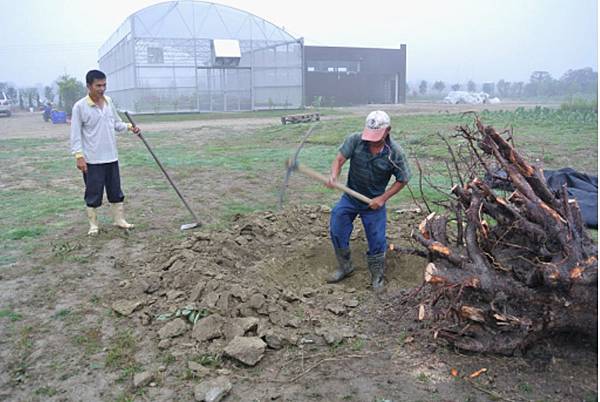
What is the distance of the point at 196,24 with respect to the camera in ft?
89.0

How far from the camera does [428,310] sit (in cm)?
334

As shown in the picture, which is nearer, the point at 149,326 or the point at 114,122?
the point at 149,326

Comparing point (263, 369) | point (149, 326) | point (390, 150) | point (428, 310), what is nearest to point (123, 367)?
point (149, 326)

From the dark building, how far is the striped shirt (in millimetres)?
32851

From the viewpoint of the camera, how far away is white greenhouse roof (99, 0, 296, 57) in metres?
25.9

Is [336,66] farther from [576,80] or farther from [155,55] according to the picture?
[576,80]

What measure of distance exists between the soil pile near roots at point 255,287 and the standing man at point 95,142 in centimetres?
108

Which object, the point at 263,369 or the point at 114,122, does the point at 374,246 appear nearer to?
the point at 263,369

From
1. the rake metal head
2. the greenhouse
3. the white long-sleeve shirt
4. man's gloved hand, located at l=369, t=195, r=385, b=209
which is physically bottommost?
the rake metal head

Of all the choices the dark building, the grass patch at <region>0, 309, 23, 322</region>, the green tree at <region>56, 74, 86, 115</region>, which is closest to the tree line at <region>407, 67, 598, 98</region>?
the dark building

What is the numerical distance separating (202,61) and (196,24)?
191 cm

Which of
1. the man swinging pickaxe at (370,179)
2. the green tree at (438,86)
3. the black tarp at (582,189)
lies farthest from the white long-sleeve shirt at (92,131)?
the green tree at (438,86)

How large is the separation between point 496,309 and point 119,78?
30.1 meters

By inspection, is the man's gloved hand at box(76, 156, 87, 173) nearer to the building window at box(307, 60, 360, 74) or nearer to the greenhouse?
the greenhouse
